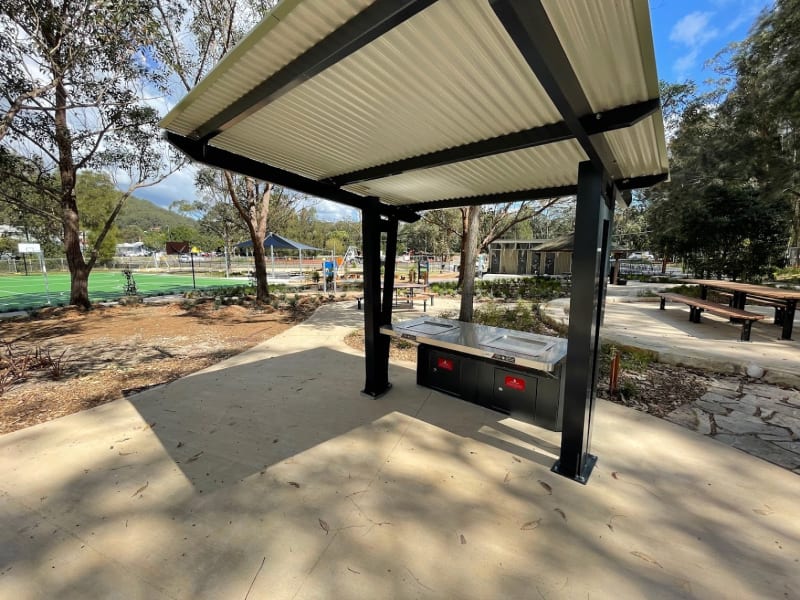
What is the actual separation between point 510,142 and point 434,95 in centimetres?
73

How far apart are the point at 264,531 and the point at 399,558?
0.83 meters

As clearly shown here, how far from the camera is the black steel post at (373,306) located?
361 centimetres

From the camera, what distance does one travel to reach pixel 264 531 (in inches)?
77.3

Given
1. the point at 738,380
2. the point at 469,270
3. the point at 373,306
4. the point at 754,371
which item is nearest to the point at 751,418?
the point at 738,380

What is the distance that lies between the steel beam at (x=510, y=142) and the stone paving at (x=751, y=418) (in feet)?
10.00

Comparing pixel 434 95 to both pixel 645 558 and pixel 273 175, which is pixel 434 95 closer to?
pixel 273 175

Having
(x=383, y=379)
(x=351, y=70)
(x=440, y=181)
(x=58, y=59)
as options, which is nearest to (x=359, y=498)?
(x=383, y=379)

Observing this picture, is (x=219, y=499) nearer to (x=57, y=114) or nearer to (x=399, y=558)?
(x=399, y=558)

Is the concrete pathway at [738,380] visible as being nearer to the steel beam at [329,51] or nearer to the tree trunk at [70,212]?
the steel beam at [329,51]

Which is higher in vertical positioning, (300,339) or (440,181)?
(440,181)

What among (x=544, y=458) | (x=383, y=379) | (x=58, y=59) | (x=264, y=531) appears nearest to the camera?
(x=264, y=531)

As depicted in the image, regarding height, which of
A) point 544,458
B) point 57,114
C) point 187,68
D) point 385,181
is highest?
point 187,68

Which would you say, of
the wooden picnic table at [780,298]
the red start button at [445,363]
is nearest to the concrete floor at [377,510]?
the red start button at [445,363]

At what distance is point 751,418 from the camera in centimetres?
338
